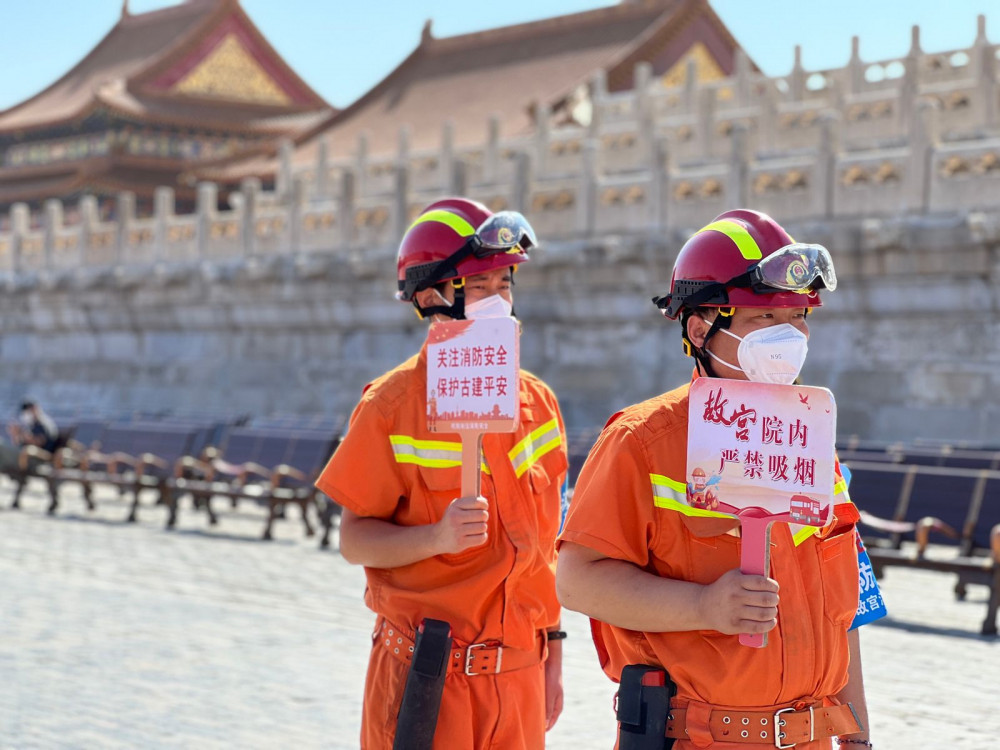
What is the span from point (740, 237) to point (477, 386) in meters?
0.86

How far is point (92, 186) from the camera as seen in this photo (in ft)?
124

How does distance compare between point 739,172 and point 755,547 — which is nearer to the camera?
point 755,547

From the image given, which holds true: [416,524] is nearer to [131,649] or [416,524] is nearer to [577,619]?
[131,649]

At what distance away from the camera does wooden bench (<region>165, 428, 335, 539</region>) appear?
1226 cm

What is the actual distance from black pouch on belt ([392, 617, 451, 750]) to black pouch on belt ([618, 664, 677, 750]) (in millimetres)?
722

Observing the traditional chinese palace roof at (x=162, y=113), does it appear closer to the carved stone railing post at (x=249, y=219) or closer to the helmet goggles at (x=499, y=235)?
the carved stone railing post at (x=249, y=219)

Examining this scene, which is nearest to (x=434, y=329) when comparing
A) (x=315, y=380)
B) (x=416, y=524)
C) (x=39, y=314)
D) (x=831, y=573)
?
(x=416, y=524)

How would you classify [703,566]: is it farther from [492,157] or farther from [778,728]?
[492,157]

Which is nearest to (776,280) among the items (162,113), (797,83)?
(797,83)

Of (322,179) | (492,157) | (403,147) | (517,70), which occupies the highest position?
(517,70)

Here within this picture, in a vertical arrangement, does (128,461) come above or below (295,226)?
below

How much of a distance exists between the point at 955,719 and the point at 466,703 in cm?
317

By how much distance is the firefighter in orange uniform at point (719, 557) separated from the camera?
2469mm

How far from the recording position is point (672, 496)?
250 cm
